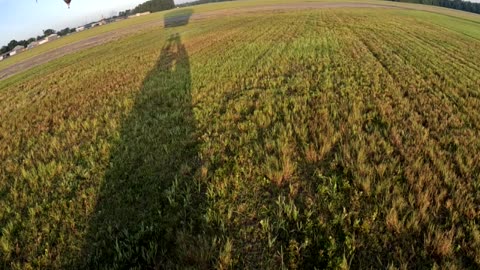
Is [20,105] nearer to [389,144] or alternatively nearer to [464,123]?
[389,144]

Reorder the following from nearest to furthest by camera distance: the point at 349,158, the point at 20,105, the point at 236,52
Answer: the point at 349,158
the point at 20,105
the point at 236,52

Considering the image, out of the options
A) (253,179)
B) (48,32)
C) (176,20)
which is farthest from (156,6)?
(253,179)

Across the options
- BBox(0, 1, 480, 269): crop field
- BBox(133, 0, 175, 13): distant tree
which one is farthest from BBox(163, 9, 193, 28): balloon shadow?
BBox(133, 0, 175, 13): distant tree

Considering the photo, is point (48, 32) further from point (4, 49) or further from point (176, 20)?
point (176, 20)

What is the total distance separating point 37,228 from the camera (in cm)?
429

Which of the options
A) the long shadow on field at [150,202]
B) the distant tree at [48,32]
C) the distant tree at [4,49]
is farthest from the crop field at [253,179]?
the distant tree at [48,32]

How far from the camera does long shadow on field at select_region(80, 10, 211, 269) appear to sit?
358 centimetres

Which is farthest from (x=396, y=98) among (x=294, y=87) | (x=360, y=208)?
(x=360, y=208)

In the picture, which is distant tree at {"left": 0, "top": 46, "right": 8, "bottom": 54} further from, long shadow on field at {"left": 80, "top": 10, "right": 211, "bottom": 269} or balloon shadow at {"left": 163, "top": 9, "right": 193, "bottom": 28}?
long shadow on field at {"left": 80, "top": 10, "right": 211, "bottom": 269}

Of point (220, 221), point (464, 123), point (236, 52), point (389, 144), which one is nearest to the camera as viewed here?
point (220, 221)

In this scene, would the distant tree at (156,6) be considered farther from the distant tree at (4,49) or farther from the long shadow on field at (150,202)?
the long shadow on field at (150,202)

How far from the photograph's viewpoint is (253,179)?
502 cm

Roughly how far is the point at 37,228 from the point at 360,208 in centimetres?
482

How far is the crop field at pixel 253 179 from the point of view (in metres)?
3.53
